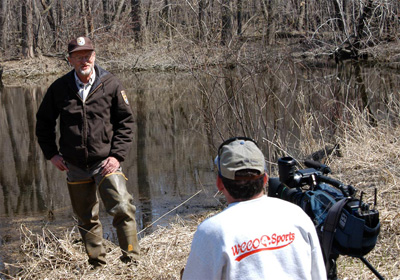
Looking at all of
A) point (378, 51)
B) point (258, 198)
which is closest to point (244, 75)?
point (258, 198)

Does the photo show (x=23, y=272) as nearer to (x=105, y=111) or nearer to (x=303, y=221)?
(x=105, y=111)

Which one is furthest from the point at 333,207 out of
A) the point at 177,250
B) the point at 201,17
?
the point at 201,17

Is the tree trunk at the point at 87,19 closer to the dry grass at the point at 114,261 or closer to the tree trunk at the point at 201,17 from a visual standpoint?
the tree trunk at the point at 201,17

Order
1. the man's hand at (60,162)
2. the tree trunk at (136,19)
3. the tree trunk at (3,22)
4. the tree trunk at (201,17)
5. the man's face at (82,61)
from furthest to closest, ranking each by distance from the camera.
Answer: the tree trunk at (3,22) < the tree trunk at (136,19) < the tree trunk at (201,17) < the man's hand at (60,162) < the man's face at (82,61)

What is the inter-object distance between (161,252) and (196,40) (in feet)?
11.9

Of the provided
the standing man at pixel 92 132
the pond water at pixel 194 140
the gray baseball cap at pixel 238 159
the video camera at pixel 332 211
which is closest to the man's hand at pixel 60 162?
the standing man at pixel 92 132

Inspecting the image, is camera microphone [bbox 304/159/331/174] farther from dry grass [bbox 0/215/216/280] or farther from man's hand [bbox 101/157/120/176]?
man's hand [bbox 101/157/120/176]

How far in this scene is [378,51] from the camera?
16562mm

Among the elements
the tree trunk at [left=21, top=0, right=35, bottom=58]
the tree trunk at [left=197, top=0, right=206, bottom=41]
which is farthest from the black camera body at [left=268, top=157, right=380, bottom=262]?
the tree trunk at [left=21, top=0, right=35, bottom=58]

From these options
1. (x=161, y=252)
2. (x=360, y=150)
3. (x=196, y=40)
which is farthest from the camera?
(x=196, y=40)

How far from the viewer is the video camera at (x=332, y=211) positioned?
2.12 m

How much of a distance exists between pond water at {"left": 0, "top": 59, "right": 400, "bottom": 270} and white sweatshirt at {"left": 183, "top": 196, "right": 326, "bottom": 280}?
12.6ft

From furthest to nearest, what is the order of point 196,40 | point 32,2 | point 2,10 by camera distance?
point 2,10
point 32,2
point 196,40

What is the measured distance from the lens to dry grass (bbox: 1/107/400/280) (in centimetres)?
359
